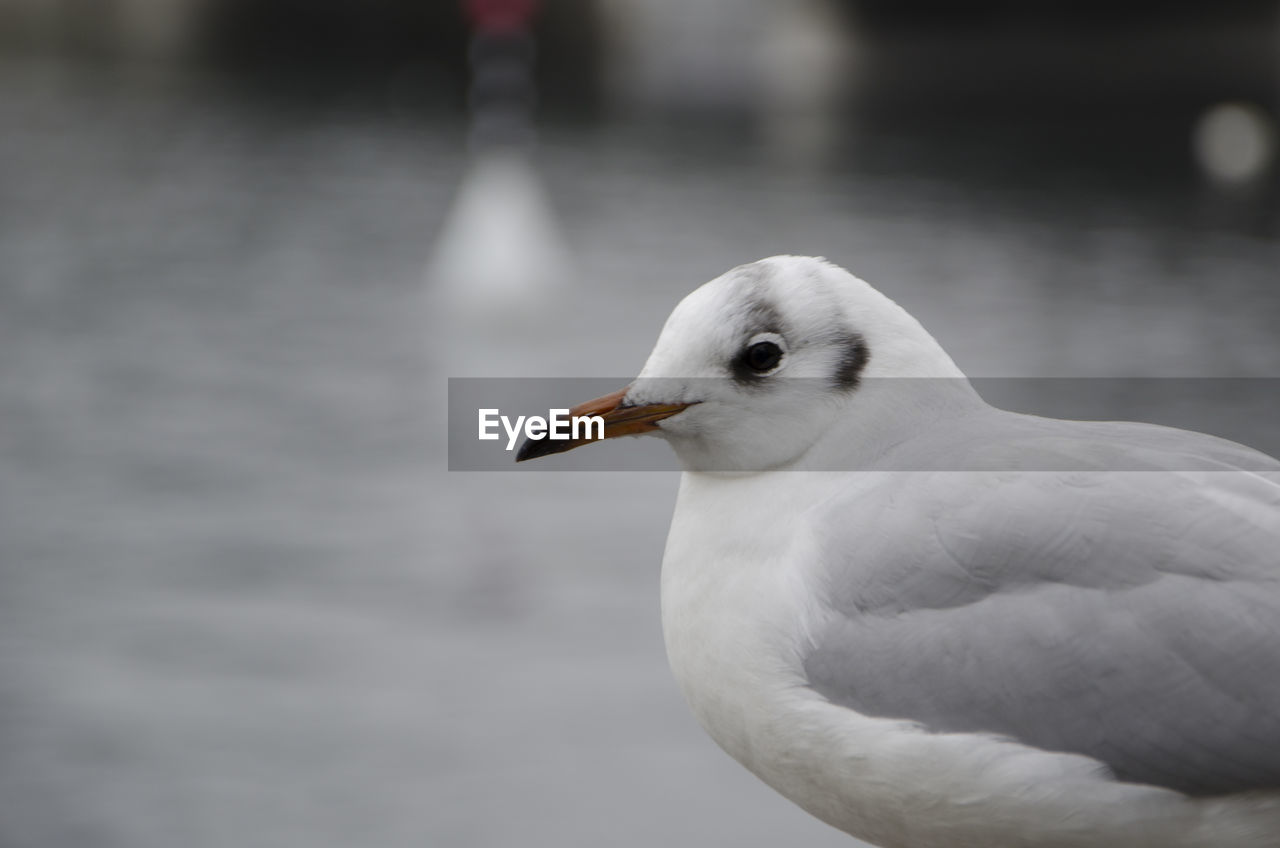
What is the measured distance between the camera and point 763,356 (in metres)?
1.78

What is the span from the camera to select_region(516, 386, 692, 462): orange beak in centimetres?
181

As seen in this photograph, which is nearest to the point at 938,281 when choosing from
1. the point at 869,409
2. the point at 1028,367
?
the point at 1028,367

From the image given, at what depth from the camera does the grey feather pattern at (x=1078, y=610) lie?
5.26ft

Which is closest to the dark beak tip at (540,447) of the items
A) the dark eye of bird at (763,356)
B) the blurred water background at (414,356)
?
the dark eye of bird at (763,356)

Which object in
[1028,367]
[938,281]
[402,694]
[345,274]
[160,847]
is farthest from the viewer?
[345,274]

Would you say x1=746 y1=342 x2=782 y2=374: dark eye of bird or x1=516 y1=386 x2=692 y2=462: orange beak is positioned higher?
x1=746 y1=342 x2=782 y2=374: dark eye of bird

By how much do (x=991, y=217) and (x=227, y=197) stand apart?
20.9 ft

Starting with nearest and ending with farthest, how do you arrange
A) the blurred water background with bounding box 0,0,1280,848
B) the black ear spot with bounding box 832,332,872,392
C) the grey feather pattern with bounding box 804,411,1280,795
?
the grey feather pattern with bounding box 804,411,1280,795
the black ear spot with bounding box 832,332,872,392
the blurred water background with bounding box 0,0,1280,848

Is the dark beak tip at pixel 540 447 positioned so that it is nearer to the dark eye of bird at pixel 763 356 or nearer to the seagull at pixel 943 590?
the seagull at pixel 943 590

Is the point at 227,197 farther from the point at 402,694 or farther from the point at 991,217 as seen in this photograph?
the point at 402,694

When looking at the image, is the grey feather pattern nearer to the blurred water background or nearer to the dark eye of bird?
the dark eye of bird

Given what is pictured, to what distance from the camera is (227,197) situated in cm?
1484

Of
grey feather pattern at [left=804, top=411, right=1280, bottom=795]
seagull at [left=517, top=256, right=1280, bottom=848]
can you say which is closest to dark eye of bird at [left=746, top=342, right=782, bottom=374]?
seagull at [left=517, top=256, right=1280, bottom=848]

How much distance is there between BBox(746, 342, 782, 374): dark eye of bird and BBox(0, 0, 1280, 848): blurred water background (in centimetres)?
354
